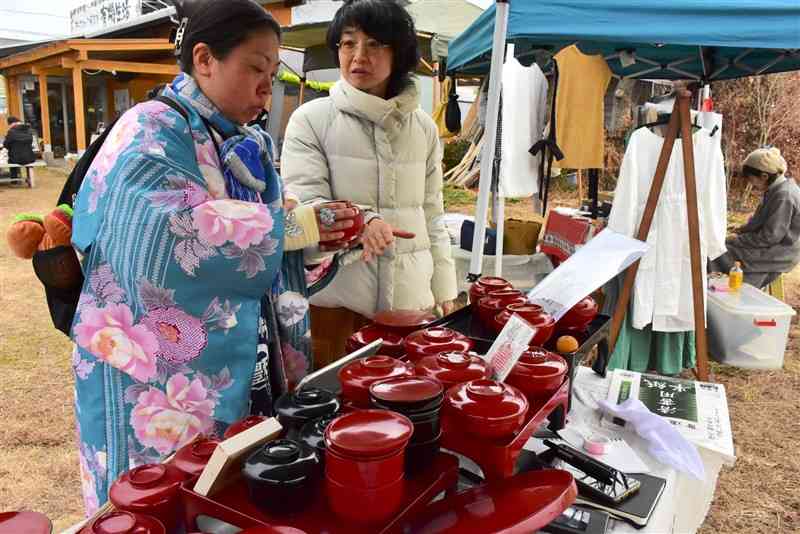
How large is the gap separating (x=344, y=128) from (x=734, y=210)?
31.3 feet

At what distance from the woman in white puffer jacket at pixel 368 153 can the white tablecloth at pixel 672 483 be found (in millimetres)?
702

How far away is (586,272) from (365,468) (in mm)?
844

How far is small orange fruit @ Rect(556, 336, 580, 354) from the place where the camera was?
129 cm

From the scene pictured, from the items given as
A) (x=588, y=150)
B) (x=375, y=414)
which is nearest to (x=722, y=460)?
(x=375, y=414)

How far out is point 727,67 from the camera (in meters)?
4.38

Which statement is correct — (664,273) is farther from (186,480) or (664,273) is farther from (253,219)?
(186,480)

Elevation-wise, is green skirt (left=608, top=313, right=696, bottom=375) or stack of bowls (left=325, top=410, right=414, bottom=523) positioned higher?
stack of bowls (left=325, top=410, right=414, bottom=523)

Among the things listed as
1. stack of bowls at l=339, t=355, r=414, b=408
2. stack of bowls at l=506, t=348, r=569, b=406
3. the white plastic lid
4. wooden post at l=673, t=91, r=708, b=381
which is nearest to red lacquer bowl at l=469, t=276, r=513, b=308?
stack of bowls at l=506, t=348, r=569, b=406

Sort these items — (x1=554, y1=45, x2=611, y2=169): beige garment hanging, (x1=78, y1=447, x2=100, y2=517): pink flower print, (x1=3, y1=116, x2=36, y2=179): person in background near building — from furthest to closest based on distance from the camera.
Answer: (x1=3, y1=116, x2=36, y2=179): person in background near building → (x1=554, y1=45, x2=611, y2=169): beige garment hanging → (x1=78, y1=447, x2=100, y2=517): pink flower print

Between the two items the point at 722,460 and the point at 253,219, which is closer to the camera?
the point at 253,219

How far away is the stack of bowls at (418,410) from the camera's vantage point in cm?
80

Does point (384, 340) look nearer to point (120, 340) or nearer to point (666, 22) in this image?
point (120, 340)

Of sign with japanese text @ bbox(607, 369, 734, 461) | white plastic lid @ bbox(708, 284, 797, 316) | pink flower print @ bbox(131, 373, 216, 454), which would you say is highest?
pink flower print @ bbox(131, 373, 216, 454)

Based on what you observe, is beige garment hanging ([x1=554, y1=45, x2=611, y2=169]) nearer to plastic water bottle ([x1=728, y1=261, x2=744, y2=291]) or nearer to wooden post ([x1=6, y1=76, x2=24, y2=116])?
plastic water bottle ([x1=728, y1=261, x2=744, y2=291])
